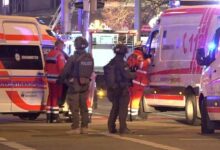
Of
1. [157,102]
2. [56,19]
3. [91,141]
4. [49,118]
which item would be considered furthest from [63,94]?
[56,19]

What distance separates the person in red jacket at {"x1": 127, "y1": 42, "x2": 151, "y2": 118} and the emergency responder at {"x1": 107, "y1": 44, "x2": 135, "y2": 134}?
3.38 m

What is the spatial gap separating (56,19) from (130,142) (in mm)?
29063

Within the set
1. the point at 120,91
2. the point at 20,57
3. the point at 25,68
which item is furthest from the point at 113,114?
the point at 20,57

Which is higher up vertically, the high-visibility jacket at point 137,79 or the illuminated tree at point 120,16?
the illuminated tree at point 120,16

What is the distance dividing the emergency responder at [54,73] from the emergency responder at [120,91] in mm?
2275

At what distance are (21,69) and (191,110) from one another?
13.2 ft

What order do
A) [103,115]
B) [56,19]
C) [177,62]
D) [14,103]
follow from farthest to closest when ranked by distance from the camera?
[56,19] → [103,115] → [177,62] → [14,103]

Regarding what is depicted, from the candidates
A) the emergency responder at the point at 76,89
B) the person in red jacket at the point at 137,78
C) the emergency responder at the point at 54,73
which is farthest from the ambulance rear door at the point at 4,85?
the person in red jacket at the point at 137,78

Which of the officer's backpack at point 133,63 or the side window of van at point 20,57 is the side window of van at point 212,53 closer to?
the officer's backpack at point 133,63

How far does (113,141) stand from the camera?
12648mm

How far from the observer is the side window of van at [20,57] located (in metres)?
15.7

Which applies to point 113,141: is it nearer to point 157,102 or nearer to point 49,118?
point 49,118

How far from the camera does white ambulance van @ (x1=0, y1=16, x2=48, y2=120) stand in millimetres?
15602

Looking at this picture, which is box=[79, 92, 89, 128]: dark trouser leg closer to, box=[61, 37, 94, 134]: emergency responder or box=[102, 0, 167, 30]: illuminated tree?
box=[61, 37, 94, 134]: emergency responder
